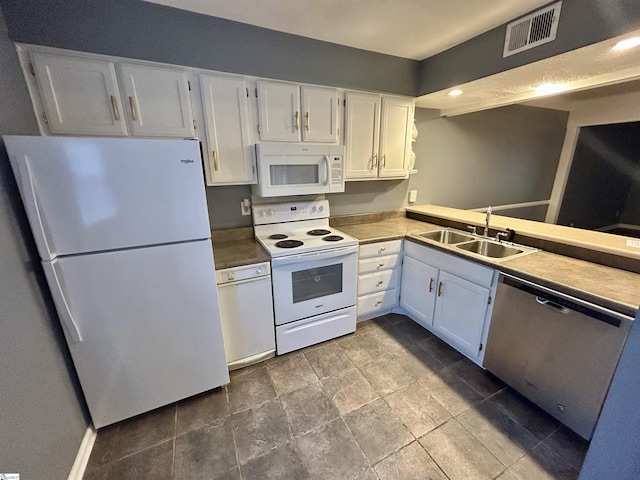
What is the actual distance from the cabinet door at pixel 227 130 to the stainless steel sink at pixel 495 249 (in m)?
1.95

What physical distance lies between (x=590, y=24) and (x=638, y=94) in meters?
3.35

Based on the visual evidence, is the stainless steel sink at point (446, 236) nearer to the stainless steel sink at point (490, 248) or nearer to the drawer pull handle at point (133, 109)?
the stainless steel sink at point (490, 248)

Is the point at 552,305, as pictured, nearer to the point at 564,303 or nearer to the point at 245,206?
the point at 564,303

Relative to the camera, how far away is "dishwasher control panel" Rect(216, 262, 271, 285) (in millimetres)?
1781

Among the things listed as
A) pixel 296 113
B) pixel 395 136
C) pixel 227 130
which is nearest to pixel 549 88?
pixel 395 136

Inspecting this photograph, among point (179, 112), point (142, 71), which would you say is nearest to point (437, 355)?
point (179, 112)

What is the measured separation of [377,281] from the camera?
8.20 feet

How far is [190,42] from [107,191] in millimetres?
1244

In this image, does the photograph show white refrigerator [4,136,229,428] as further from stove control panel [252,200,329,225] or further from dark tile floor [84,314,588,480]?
stove control panel [252,200,329,225]

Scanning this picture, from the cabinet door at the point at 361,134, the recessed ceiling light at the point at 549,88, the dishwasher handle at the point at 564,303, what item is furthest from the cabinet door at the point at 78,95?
the recessed ceiling light at the point at 549,88

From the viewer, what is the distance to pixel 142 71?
1.67 metres

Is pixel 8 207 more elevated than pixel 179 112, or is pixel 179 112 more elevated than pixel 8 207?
pixel 179 112

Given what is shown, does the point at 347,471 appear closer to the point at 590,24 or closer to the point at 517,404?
the point at 517,404

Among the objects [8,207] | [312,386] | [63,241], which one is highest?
[8,207]
